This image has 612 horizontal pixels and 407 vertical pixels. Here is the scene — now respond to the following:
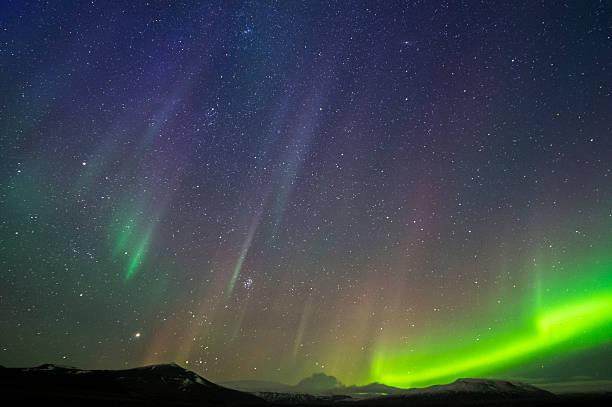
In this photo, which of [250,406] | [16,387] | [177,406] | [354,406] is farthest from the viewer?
[354,406]

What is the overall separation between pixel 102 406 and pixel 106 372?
2008cm

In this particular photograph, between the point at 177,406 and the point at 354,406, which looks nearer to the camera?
the point at 177,406

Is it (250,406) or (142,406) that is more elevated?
(142,406)

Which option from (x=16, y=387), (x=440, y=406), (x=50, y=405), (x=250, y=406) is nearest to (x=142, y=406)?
(x=50, y=405)

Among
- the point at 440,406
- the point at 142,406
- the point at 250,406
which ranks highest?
the point at 142,406

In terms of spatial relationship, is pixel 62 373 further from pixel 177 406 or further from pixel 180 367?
pixel 177 406

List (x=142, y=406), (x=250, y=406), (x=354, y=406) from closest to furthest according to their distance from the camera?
(x=142, y=406)
(x=250, y=406)
(x=354, y=406)

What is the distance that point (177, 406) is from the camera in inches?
551

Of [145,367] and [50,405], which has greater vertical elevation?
[50,405]

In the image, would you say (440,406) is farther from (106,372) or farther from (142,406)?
(106,372)

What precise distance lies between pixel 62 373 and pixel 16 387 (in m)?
7.54

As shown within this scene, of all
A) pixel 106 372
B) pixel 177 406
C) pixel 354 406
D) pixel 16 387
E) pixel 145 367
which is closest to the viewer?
pixel 177 406

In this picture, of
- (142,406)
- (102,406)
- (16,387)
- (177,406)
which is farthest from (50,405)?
(16,387)

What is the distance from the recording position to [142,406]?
12.7m
